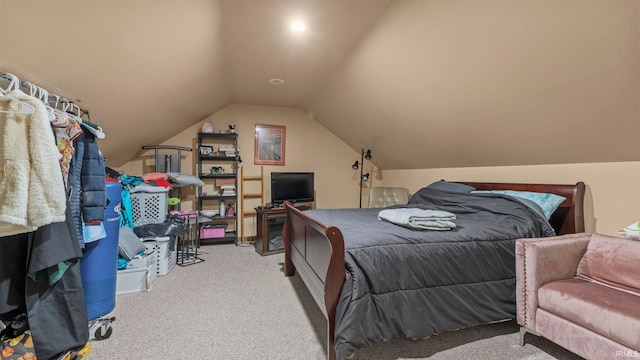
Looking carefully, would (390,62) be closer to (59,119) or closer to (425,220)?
(425,220)

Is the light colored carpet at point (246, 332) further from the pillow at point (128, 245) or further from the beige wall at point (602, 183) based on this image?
the beige wall at point (602, 183)

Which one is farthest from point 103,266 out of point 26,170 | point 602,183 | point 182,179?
point 602,183

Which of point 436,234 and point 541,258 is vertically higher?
point 436,234

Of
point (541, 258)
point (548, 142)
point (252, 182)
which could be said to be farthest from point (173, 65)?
point (548, 142)

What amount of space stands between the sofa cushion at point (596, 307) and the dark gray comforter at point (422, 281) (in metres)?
0.26

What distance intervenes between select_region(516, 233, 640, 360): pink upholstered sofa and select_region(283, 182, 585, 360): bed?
5.8 inches

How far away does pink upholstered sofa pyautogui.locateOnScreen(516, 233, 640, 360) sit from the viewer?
135 cm

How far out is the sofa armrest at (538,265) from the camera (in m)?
1.72

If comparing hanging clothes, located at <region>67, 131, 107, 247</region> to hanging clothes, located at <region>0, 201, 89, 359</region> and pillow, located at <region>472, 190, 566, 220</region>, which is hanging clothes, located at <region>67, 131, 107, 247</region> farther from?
pillow, located at <region>472, 190, 566, 220</region>

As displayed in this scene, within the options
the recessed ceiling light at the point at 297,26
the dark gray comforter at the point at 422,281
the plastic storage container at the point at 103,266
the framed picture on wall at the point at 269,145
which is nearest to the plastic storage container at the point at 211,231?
the framed picture on wall at the point at 269,145

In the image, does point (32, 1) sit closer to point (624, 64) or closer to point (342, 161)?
point (624, 64)

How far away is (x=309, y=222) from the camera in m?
2.10

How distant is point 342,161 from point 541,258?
143 inches

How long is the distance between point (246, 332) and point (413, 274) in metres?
1.22
